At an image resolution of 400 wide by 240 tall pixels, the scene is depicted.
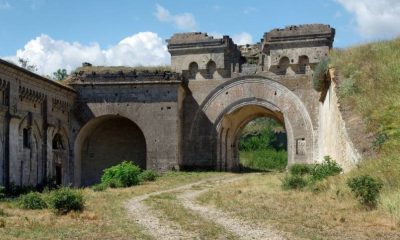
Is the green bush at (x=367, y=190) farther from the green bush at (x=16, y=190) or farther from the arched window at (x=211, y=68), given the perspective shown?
the arched window at (x=211, y=68)

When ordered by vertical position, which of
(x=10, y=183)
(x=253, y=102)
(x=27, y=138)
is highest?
(x=253, y=102)

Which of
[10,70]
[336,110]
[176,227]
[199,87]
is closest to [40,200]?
[176,227]

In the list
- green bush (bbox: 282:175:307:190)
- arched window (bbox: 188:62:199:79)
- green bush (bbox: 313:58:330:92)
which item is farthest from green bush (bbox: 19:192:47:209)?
arched window (bbox: 188:62:199:79)

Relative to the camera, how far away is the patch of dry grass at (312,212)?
926 cm

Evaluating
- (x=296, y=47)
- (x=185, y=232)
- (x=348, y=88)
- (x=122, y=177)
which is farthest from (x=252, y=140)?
(x=185, y=232)

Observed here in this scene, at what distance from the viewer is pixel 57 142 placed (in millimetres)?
25969

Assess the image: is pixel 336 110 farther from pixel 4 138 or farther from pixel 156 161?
pixel 4 138

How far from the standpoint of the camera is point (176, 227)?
10.1 m

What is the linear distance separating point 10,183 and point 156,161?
7.73m

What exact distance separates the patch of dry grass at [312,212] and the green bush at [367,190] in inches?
8.8

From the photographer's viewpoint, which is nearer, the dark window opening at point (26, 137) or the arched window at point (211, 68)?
the dark window opening at point (26, 137)

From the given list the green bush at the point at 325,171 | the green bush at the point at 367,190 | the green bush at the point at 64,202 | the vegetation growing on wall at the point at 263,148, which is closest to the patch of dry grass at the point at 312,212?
the green bush at the point at 367,190

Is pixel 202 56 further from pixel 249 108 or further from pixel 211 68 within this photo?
pixel 249 108

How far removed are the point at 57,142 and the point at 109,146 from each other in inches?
140
